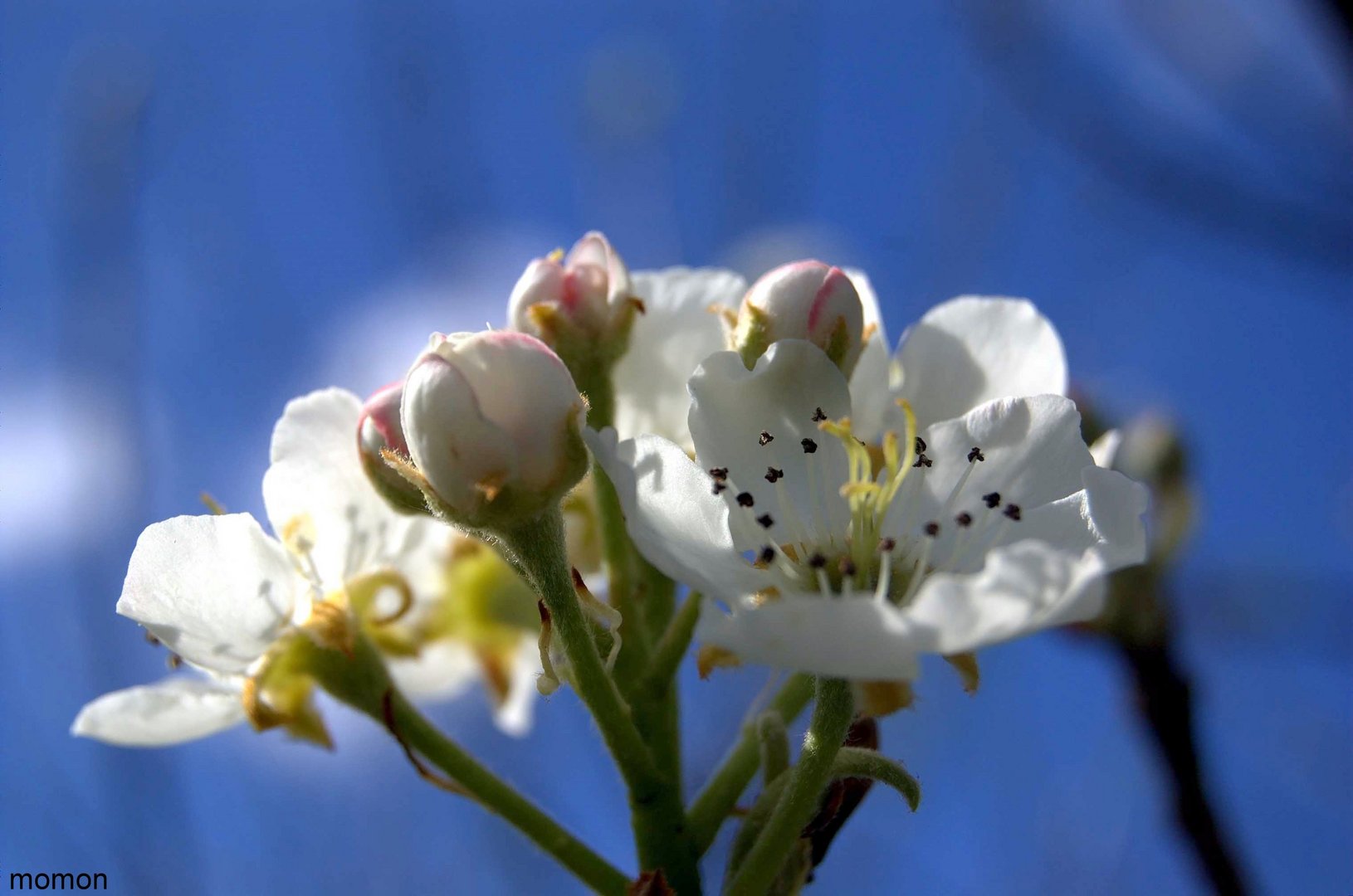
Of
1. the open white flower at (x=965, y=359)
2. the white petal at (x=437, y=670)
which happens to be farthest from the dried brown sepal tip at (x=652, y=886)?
the white petal at (x=437, y=670)

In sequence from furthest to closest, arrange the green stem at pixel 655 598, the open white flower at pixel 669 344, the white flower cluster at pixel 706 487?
the open white flower at pixel 669 344, the green stem at pixel 655 598, the white flower cluster at pixel 706 487

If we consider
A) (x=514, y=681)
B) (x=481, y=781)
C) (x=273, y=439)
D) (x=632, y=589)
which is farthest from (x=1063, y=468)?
(x=514, y=681)

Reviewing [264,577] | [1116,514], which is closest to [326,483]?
[264,577]

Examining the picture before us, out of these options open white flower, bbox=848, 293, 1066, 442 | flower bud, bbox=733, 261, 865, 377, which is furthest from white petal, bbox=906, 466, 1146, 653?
open white flower, bbox=848, 293, 1066, 442

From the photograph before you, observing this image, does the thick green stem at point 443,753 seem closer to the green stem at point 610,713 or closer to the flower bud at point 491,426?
the green stem at point 610,713

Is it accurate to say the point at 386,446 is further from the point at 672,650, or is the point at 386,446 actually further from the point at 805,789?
the point at 805,789

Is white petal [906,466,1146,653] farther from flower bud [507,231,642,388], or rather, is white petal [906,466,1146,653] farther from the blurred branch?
the blurred branch
